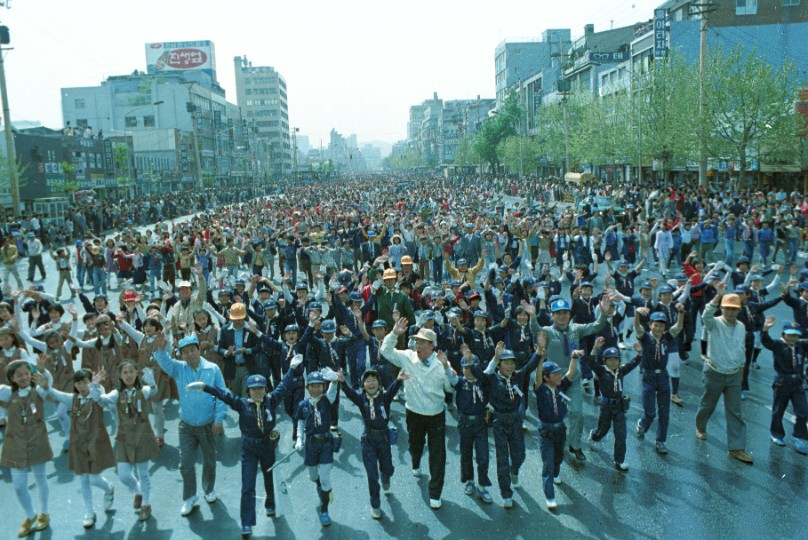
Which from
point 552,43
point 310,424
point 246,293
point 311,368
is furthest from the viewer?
point 552,43

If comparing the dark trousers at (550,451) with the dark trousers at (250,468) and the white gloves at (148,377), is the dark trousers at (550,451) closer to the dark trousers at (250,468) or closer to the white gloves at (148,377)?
the dark trousers at (250,468)

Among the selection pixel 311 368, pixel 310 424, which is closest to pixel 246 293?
pixel 311 368

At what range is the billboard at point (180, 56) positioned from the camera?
119 m

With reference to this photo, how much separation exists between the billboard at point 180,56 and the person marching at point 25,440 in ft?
395

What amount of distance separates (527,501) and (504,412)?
987 mm

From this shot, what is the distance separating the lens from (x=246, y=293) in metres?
12.0

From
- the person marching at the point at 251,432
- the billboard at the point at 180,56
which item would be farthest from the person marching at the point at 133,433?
the billboard at the point at 180,56

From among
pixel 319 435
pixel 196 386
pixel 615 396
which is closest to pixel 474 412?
pixel 319 435

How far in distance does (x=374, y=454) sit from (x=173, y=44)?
128m

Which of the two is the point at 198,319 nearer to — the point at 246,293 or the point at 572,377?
the point at 246,293

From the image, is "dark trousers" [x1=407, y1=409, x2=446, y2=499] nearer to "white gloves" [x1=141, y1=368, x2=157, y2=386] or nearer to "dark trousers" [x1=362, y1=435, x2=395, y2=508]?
"dark trousers" [x1=362, y1=435, x2=395, y2=508]

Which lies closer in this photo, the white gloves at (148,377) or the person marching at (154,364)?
the white gloves at (148,377)

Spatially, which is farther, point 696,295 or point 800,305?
point 696,295

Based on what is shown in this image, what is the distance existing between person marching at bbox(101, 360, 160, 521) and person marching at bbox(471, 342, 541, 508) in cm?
336
